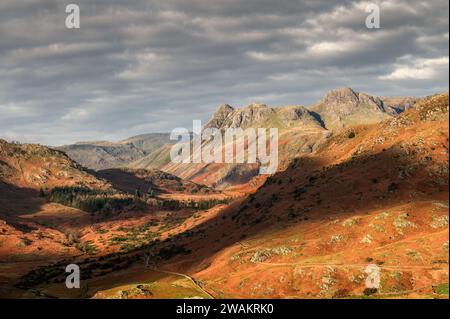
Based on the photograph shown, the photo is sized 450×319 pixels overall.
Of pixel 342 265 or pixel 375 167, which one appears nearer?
pixel 342 265

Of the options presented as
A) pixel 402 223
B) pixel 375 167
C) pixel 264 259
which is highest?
pixel 375 167

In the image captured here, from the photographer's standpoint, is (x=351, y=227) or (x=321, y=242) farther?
(x=351, y=227)

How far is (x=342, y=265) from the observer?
95.2 meters

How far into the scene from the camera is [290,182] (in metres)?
187

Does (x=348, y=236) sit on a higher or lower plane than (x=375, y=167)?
lower

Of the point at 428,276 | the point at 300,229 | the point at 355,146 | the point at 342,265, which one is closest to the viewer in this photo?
the point at 428,276

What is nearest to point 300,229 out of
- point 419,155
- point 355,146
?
point 419,155

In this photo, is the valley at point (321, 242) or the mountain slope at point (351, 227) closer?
the mountain slope at point (351, 227)

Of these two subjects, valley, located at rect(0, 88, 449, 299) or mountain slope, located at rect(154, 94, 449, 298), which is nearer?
mountain slope, located at rect(154, 94, 449, 298)

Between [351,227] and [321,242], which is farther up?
[351,227]
